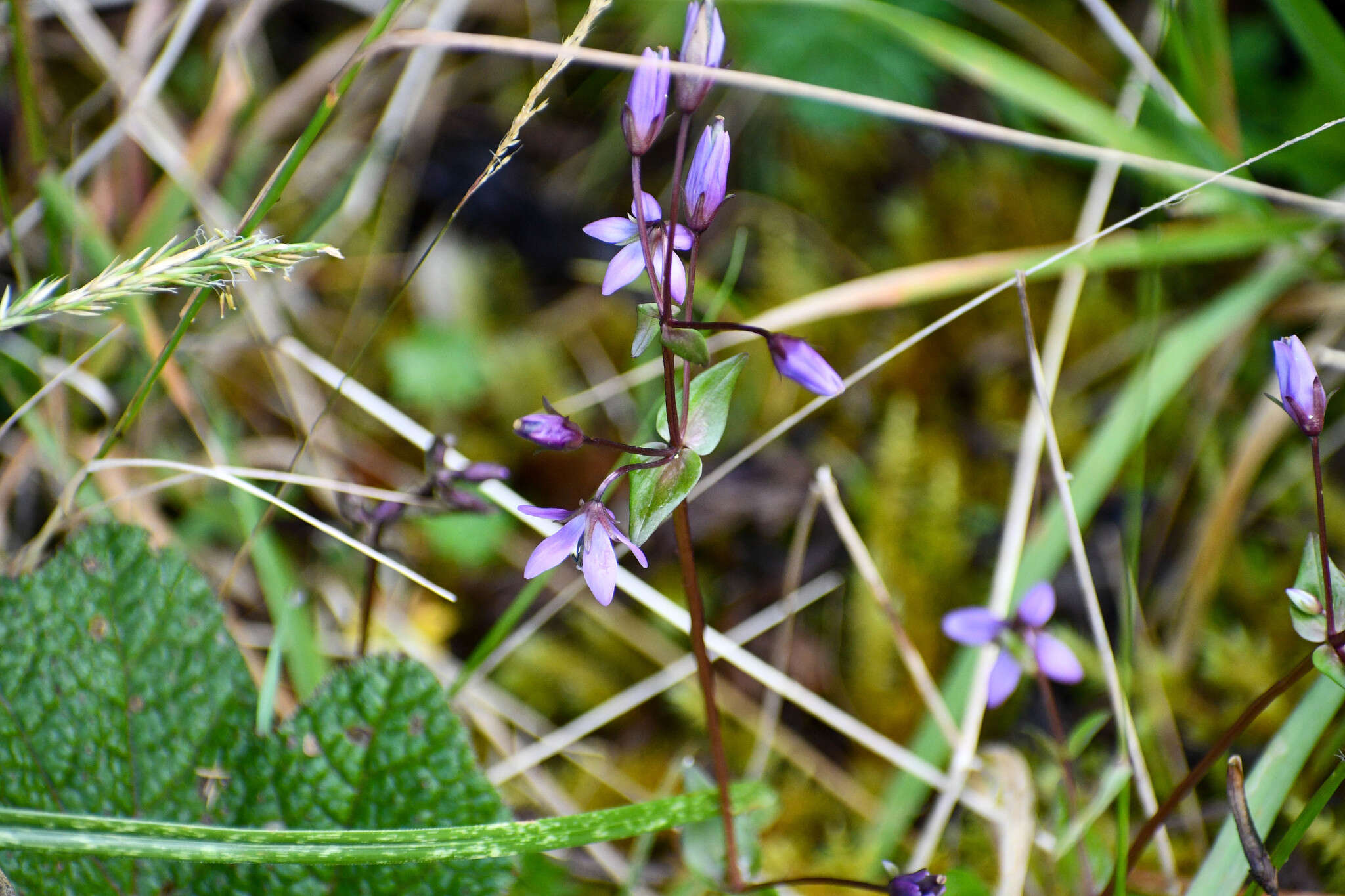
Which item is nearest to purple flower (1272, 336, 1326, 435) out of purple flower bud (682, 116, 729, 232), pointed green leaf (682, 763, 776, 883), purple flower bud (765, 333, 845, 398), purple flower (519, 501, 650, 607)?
purple flower bud (765, 333, 845, 398)

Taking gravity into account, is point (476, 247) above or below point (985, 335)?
above

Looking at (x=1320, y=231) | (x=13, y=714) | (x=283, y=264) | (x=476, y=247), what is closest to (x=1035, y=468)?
(x=1320, y=231)

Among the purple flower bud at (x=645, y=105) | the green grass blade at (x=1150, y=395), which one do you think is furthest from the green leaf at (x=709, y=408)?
the green grass blade at (x=1150, y=395)

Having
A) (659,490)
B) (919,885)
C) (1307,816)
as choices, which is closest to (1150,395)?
(1307,816)

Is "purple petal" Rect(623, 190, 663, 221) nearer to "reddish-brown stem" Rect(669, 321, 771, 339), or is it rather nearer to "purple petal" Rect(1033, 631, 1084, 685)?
"reddish-brown stem" Rect(669, 321, 771, 339)

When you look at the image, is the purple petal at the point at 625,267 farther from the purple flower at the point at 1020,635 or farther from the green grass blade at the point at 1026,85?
the green grass blade at the point at 1026,85

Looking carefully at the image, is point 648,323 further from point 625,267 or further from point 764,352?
point 764,352

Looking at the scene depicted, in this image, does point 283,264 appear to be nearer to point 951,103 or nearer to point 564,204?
point 564,204
